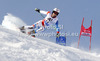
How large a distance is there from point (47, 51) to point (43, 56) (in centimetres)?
40

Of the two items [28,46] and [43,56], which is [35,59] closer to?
[43,56]

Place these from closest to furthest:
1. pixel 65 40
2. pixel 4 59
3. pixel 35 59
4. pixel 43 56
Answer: pixel 4 59, pixel 35 59, pixel 43 56, pixel 65 40

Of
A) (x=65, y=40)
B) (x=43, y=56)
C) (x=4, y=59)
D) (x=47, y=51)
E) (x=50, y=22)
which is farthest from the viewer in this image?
(x=65, y=40)

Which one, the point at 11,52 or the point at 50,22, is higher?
the point at 50,22

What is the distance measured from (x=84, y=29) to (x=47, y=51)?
11946 millimetres

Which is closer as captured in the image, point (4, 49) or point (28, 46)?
point (4, 49)

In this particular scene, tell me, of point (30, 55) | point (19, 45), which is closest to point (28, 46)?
point (19, 45)

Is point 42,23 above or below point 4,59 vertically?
above

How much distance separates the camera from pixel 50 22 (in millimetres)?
10320

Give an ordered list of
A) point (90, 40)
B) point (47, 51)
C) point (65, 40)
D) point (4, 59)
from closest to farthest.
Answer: point (4, 59) < point (47, 51) < point (65, 40) < point (90, 40)

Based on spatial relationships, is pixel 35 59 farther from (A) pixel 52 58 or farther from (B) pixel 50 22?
(B) pixel 50 22

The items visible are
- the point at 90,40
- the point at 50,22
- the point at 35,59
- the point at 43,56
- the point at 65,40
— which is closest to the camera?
the point at 35,59

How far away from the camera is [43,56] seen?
13.2 ft

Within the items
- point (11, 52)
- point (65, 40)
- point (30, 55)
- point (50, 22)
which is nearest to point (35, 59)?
point (30, 55)
